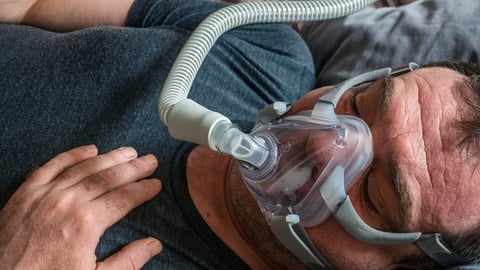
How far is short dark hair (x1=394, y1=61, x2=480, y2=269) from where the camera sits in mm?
930

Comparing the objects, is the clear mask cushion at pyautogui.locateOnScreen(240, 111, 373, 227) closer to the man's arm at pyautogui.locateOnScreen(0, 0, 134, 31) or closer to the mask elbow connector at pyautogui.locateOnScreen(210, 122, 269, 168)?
the mask elbow connector at pyautogui.locateOnScreen(210, 122, 269, 168)

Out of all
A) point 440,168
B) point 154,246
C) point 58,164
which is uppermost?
point 440,168

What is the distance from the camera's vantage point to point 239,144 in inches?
33.8

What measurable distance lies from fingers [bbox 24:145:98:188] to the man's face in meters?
0.45

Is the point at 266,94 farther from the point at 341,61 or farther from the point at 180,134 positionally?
the point at 180,134

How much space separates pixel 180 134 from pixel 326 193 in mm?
273

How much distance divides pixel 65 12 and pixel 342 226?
0.82 meters

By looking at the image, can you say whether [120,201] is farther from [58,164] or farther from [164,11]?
[164,11]

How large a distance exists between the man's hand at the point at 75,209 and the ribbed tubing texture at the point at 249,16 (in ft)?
0.73

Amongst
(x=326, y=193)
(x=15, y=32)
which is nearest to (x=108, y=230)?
(x=326, y=193)

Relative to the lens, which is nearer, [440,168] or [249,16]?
[440,168]

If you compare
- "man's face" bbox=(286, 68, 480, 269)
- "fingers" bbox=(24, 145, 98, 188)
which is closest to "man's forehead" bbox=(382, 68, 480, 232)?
"man's face" bbox=(286, 68, 480, 269)

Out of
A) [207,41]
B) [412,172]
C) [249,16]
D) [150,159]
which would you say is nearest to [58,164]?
[150,159]

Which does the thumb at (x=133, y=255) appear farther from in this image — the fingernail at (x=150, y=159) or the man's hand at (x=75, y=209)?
the fingernail at (x=150, y=159)
